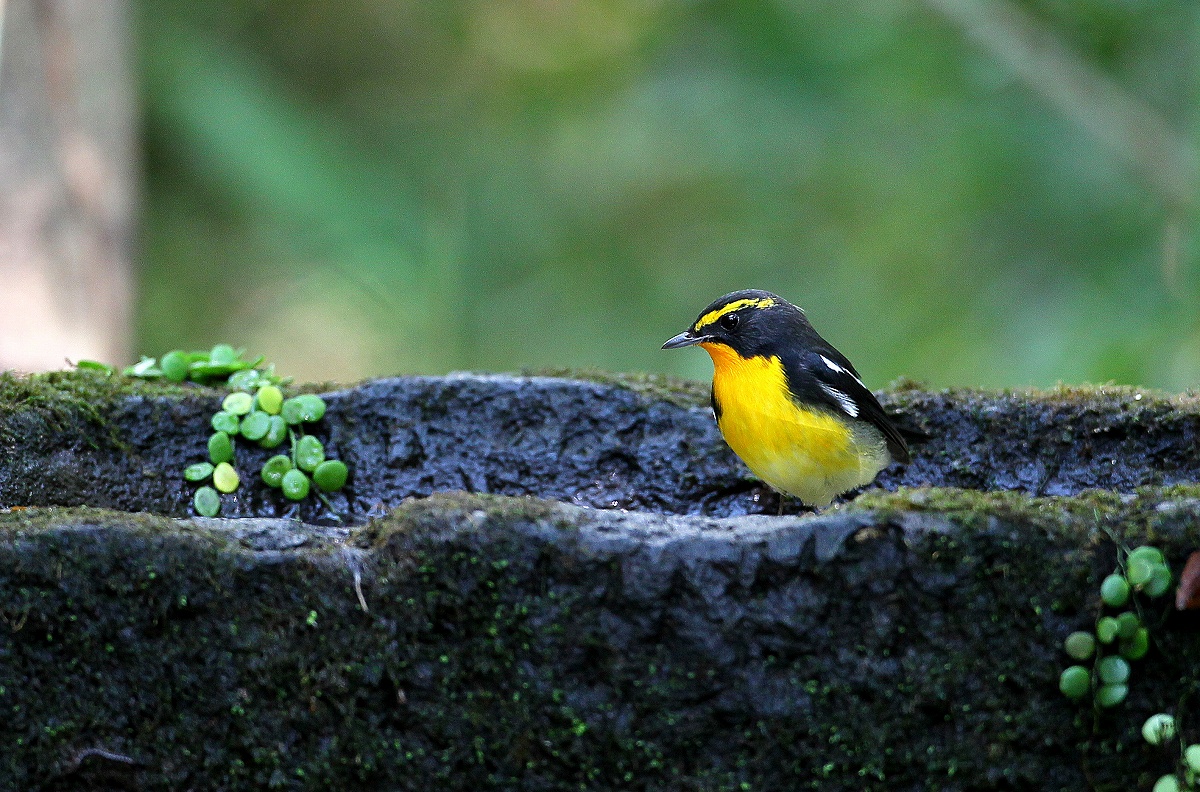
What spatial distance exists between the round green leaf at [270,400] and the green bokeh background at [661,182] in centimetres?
548

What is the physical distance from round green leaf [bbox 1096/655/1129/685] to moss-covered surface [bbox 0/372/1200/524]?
5.52 feet

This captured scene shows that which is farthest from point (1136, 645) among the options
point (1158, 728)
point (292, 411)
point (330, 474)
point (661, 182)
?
point (661, 182)

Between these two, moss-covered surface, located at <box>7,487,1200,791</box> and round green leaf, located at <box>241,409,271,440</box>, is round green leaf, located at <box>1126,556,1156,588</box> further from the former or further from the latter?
round green leaf, located at <box>241,409,271,440</box>

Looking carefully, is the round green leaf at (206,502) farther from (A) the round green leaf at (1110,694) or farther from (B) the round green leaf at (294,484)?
(A) the round green leaf at (1110,694)

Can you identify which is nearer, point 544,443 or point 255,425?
point 255,425

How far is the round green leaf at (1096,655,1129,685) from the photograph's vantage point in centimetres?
237

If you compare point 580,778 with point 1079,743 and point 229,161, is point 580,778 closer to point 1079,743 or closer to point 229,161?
point 1079,743

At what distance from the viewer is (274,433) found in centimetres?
410

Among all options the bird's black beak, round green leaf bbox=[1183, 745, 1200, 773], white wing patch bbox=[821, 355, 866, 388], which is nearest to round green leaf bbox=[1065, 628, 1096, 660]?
round green leaf bbox=[1183, 745, 1200, 773]

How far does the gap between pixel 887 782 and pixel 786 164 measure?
35.8 feet

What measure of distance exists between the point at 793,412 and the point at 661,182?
10.4 metres

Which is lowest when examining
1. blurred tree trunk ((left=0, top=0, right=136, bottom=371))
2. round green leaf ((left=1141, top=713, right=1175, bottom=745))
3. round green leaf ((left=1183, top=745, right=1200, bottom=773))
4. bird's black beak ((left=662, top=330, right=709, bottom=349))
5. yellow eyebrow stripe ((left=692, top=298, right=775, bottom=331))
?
round green leaf ((left=1183, top=745, right=1200, bottom=773))

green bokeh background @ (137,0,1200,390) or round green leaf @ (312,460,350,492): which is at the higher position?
green bokeh background @ (137,0,1200,390)

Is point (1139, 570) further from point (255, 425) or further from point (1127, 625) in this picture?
point (255, 425)
